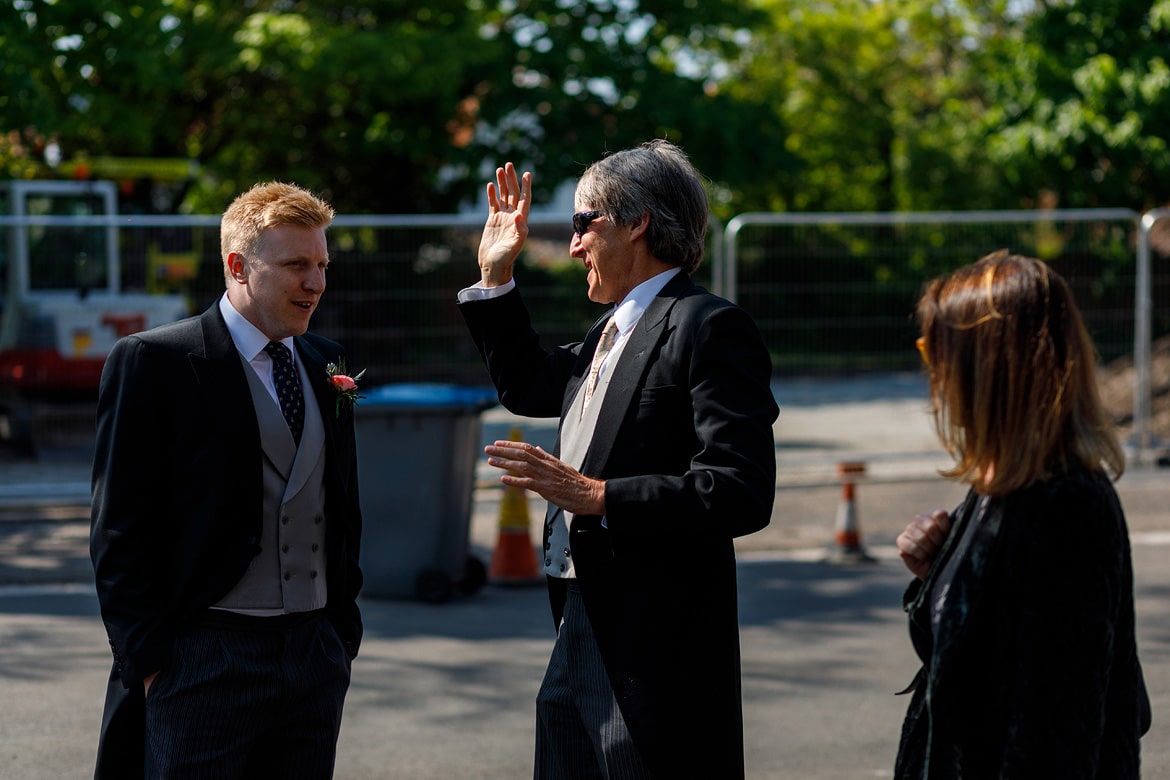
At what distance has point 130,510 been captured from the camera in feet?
10.0

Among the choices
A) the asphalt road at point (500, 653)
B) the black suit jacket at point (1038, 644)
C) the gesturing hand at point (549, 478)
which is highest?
the gesturing hand at point (549, 478)

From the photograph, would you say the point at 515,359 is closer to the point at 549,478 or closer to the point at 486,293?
the point at 486,293

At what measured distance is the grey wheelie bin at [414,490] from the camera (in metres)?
7.72

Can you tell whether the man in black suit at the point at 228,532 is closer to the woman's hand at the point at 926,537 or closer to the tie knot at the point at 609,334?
the tie knot at the point at 609,334

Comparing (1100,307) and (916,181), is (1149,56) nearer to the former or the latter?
(1100,307)

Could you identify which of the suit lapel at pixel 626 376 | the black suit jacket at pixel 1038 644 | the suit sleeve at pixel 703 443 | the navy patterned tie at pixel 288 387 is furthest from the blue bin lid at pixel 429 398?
the black suit jacket at pixel 1038 644

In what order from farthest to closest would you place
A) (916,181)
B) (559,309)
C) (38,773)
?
(916,181)
(559,309)
(38,773)

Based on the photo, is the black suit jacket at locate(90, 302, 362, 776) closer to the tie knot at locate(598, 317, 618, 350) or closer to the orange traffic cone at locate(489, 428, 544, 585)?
the tie knot at locate(598, 317, 618, 350)

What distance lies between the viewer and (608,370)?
3.14 meters

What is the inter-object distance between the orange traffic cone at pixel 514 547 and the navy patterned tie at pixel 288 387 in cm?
491

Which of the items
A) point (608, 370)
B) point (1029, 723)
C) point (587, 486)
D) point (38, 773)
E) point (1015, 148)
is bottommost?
point (38, 773)

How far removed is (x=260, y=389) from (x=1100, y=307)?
408 inches

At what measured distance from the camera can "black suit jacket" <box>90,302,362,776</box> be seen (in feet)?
10.00

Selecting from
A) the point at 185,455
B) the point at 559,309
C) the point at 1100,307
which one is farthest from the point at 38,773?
the point at 1100,307
